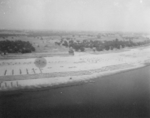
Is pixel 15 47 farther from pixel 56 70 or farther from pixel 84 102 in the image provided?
pixel 84 102

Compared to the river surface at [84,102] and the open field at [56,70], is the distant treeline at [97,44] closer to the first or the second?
the open field at [56,70]

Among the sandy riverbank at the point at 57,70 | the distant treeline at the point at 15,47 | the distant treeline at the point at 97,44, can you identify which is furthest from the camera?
the distant treeline at the point at 97,44

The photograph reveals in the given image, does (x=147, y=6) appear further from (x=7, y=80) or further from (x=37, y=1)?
(x=7, y=80)

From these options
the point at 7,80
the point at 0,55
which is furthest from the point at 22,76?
the point at 0,55

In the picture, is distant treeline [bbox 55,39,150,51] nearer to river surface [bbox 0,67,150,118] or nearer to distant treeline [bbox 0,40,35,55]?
distant treeline [bbox 0,40,35,55]

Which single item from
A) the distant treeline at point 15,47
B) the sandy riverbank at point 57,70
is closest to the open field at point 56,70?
the sandy riverbank at point 57,70

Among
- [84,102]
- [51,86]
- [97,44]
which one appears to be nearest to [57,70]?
[51,86]

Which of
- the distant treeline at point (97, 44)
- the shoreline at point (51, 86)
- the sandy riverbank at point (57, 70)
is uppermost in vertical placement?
the distant treeline at point (97, 44)
